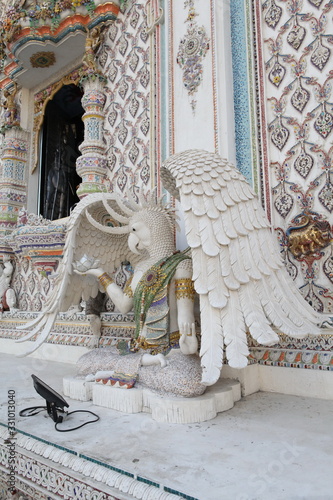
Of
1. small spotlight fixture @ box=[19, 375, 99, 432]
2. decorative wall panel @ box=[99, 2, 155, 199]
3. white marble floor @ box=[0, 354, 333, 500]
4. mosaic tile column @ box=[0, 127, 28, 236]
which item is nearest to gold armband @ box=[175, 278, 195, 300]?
white marble floor @ box=[0, 354, 333, 500]

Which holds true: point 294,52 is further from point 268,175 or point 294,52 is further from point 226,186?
point 226,186

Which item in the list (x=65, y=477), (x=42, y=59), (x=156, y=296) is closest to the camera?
(x=65, y=477)

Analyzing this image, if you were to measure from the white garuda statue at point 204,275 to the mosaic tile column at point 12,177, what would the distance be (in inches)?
104

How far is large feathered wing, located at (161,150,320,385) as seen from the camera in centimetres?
162

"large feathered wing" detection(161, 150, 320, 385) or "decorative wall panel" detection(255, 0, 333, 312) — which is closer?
"large feathered wing" detection(161, 150, 320, 385)

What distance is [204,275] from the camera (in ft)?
5.64

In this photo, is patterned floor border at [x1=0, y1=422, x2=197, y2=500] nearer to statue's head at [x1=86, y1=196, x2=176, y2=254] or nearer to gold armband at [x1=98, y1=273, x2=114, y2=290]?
gold armband at [x1=98, y1=273, x2=114, y2=290]

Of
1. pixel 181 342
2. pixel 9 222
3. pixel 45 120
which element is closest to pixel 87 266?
pixel 181 342

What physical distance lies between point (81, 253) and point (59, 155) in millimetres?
3178

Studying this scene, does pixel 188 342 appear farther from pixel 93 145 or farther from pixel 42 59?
pixel 42 59

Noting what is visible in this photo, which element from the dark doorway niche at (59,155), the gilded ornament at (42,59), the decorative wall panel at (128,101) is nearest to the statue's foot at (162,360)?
the decorative wall panel at (128,101)

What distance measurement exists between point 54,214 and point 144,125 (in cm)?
213

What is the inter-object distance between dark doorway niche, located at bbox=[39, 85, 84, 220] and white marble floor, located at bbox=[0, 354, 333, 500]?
3.43m

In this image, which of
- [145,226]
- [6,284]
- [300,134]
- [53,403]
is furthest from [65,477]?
[6,284]
